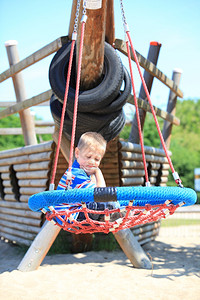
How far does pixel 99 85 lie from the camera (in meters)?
3.21

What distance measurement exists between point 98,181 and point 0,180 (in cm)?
411

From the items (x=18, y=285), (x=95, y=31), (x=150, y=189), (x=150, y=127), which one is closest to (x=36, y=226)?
(x=18, y=285)

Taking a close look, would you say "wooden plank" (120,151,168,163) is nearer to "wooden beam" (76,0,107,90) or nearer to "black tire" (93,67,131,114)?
"black tire" (93,67,131,114)

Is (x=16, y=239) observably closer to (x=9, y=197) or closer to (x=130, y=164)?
(x=9, y=197)

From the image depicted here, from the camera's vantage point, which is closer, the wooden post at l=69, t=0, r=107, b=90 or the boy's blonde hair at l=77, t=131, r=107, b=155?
the boy's blonde hair at l=77, t=131, r=107, b=155

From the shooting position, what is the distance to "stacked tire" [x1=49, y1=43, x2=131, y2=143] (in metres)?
3.19

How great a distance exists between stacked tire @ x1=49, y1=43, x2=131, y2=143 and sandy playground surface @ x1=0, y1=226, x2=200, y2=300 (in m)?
1.43

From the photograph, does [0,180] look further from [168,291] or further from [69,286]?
[168,291]

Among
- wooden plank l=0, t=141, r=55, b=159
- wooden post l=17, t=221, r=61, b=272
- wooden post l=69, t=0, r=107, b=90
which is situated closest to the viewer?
wooden post l=69, t=0, r=107, b=90

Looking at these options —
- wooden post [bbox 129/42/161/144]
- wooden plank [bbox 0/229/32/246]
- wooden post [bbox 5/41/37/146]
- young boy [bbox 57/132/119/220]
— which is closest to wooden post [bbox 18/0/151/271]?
young boy [bbox 57/132/119/220]

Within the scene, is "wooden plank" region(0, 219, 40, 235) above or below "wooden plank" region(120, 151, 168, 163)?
below

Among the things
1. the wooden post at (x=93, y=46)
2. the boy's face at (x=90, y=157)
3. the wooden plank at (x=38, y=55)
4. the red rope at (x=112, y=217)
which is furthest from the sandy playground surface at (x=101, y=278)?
the wooden plank at (x=38, y=55)

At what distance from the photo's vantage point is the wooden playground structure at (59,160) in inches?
132

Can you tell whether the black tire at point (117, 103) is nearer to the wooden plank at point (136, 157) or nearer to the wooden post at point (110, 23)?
the wooden post at point (110, 23)
